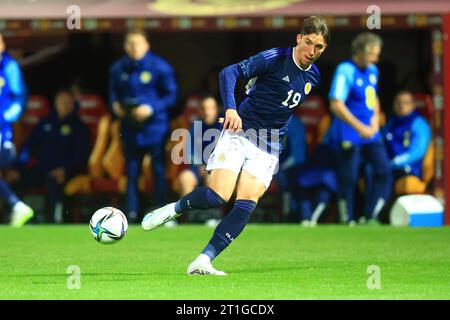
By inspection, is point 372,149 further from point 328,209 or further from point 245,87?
point 245,87

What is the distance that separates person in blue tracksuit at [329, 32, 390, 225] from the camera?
1609 cm

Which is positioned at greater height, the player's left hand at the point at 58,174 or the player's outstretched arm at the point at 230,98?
the player's outstretched arm at the point at 230,98

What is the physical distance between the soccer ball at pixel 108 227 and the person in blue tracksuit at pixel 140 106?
19.4 feet

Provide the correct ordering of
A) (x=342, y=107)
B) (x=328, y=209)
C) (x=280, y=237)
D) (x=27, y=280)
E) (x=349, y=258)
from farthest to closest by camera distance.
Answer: (x=328, y=209)
(x=342, y=107)
(x=280, y=237)
(x=349, y=258)
(x=27, y=280)

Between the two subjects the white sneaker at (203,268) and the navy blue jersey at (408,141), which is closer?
the white sneaker at (203,268)

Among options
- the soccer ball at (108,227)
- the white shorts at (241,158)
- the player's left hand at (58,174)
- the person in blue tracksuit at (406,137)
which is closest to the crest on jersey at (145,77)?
the player's left hand at (58,174)

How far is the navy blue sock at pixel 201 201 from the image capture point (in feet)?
34.1

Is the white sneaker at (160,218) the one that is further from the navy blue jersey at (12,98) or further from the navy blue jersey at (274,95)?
the navy blue jersey at (12,98)

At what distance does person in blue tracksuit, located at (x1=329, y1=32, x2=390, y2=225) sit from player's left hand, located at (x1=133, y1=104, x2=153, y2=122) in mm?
2225

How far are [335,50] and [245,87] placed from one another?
30.6ft

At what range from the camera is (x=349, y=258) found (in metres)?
12.2

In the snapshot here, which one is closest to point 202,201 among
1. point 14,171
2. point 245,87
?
point 245,87

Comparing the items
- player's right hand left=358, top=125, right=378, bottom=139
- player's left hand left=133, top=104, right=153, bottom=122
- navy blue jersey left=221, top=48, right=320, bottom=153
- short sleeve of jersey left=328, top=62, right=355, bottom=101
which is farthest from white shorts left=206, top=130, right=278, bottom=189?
player's left hand left=133, top=104, right=153, bottom=122

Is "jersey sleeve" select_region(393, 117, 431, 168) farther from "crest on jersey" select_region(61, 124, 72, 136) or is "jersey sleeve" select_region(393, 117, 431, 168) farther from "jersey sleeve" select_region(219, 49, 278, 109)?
"jersey sleeve" select_region(219, 49, 278, 109)
